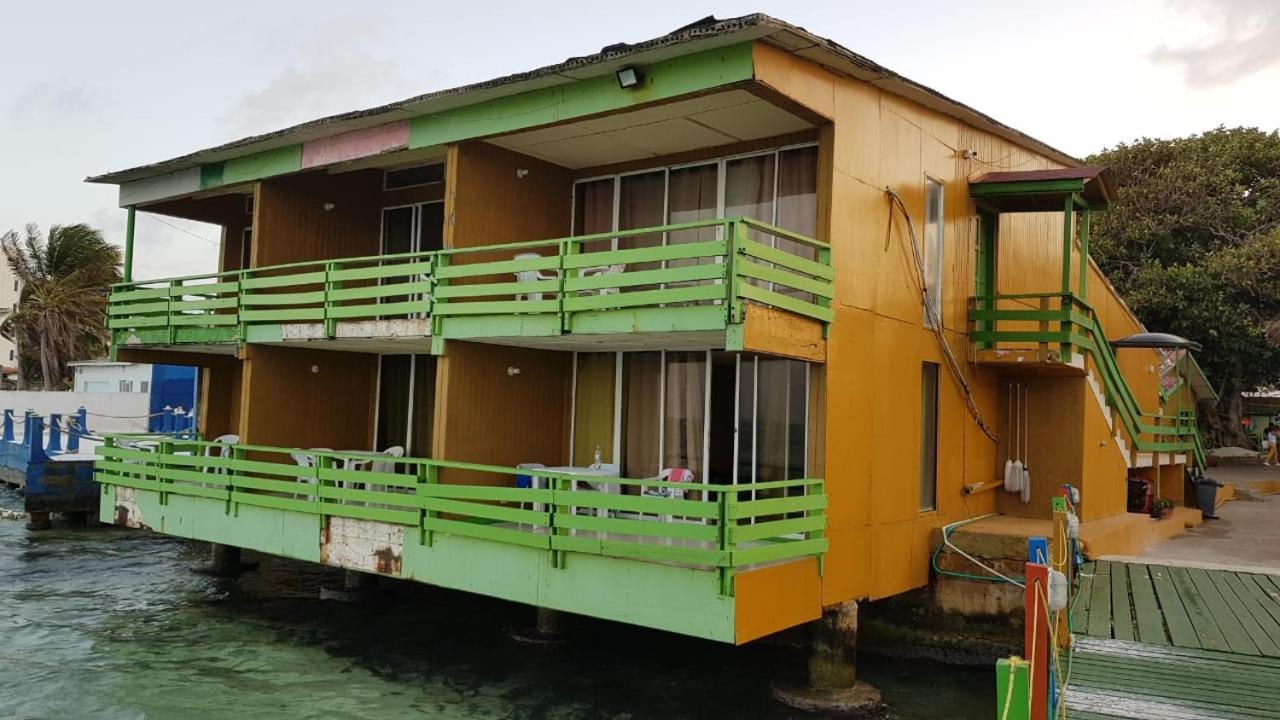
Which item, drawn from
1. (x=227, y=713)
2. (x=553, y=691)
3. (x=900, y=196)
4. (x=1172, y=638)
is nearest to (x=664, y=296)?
(x=900, y=196)

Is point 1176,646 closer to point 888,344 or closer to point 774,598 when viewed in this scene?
point 774,598

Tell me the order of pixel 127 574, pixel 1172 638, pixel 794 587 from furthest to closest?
pixel 127 574 → pixel 794 587 → pixel 1172 638

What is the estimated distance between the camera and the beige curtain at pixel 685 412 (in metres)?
13.5

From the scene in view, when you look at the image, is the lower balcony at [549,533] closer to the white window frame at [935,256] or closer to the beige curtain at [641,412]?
the beige curtain at [641,412]

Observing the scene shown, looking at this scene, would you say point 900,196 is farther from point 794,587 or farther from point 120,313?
point 120,313

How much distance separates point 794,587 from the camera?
10789 mm

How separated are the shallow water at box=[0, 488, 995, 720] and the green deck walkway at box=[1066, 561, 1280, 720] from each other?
2189 mm

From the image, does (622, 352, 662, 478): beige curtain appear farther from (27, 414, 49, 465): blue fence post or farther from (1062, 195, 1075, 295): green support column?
(27, 414, 49, 465): blue fence post

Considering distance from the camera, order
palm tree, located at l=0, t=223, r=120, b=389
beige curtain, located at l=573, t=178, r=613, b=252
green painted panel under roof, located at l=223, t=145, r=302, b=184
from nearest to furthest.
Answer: beige curtain, located at l=573, t=178, r=613, b=252 → green painted panel under roof, located at l=223, t=145, r=302, b=184 → palm tree, located at l=0, t=223, r=120, b=389

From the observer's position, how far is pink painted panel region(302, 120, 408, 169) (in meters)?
14.8

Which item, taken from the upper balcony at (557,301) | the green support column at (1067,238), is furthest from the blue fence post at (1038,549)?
the green support column at (1067,238)

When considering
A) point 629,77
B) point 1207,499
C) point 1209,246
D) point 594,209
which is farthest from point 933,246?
point 1209,246

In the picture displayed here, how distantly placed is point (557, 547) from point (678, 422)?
346 cm

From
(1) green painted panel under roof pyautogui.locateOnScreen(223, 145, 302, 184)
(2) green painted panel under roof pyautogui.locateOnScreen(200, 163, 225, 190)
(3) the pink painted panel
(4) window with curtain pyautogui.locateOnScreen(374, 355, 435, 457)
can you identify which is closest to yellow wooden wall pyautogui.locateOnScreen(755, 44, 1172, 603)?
(3) the pink painted panel
